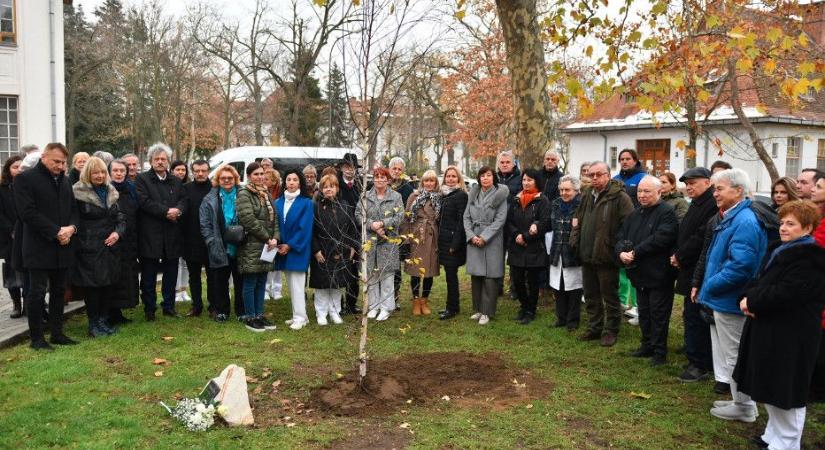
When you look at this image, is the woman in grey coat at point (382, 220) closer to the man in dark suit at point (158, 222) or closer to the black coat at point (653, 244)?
the man in dark suit at point (158, 222)

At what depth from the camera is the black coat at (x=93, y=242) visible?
718 cm

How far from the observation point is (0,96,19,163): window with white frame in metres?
16.7

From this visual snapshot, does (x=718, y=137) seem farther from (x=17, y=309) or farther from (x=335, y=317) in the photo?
(x=17, y=309)

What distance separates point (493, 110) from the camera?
90.4ft

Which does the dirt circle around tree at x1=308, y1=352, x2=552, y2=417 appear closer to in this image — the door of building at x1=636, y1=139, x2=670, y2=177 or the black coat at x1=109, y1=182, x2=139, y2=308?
the black coat at x1=109, y1=182, x2=139, y2=308

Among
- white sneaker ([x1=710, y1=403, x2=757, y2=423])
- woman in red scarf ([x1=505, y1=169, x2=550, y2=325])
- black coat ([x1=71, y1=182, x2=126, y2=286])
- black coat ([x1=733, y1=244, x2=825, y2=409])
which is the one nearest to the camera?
black coat ([x1=733, y1=244, x2=825, y2=409])

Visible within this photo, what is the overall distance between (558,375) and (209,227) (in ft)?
15.6

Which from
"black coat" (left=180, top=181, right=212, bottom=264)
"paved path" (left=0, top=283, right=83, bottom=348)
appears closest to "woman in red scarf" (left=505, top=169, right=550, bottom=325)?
"black coat" (left=180, top=181, right=212, bottom=264)

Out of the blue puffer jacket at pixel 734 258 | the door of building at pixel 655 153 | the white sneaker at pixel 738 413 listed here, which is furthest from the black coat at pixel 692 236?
the door of building at pixel 655 153

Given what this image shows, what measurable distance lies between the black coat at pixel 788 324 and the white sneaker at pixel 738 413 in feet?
2.55

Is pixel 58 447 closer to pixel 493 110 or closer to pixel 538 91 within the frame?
pixel 538 91

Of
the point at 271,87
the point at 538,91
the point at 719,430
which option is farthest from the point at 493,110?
the point at 719,430

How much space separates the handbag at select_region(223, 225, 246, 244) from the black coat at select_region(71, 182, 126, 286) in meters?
1.34

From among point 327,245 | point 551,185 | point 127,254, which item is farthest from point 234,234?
point 551,185
